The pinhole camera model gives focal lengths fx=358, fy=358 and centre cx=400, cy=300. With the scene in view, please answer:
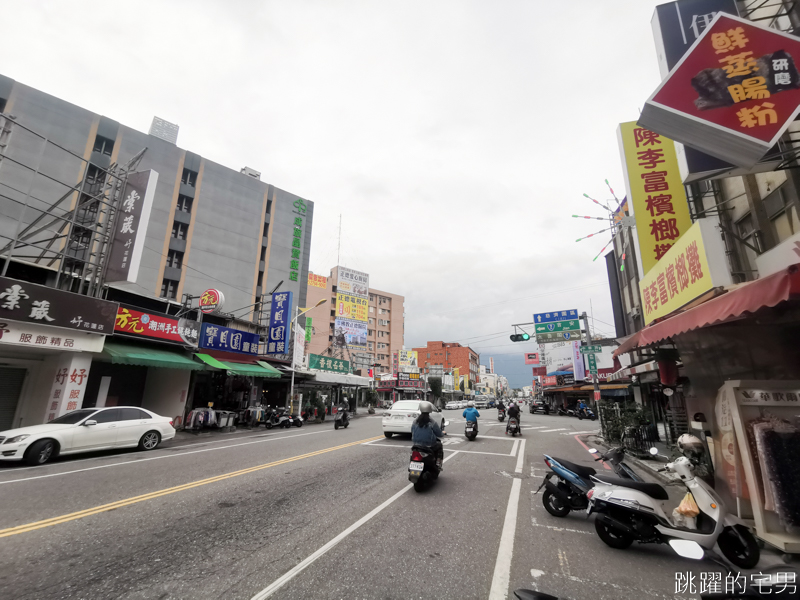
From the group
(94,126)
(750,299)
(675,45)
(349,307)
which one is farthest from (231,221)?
(750,299)

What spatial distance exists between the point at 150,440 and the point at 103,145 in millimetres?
26922

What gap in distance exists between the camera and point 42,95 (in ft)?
82.0

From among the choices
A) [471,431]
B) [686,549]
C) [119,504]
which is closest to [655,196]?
[686,549]

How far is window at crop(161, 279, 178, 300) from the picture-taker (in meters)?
28.2

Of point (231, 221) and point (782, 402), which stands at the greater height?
point (231, 221)

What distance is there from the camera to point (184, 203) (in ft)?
101

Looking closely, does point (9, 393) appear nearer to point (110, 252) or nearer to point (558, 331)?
point (110, 252)

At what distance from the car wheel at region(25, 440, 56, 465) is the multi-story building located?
57.4 m

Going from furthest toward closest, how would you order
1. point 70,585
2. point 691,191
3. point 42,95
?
1. point 42,95
2. point 691,191
3. point 70,585

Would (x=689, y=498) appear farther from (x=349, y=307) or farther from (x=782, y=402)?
(x=349, y=307)

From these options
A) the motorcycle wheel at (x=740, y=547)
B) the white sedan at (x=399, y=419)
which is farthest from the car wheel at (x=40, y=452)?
the motorcycle wheel at (x=740, y=547)

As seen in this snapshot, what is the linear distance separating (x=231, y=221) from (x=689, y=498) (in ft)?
115

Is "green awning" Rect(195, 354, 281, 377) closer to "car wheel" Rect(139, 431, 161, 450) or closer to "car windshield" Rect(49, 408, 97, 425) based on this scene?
"car wheel" Rect(139, 431, 161, 450)

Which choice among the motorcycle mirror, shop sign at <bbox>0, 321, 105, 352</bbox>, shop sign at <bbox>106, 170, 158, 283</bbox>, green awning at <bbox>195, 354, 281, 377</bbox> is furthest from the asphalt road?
green awning at <bbox>195, 354, 281, 377</bbox>
